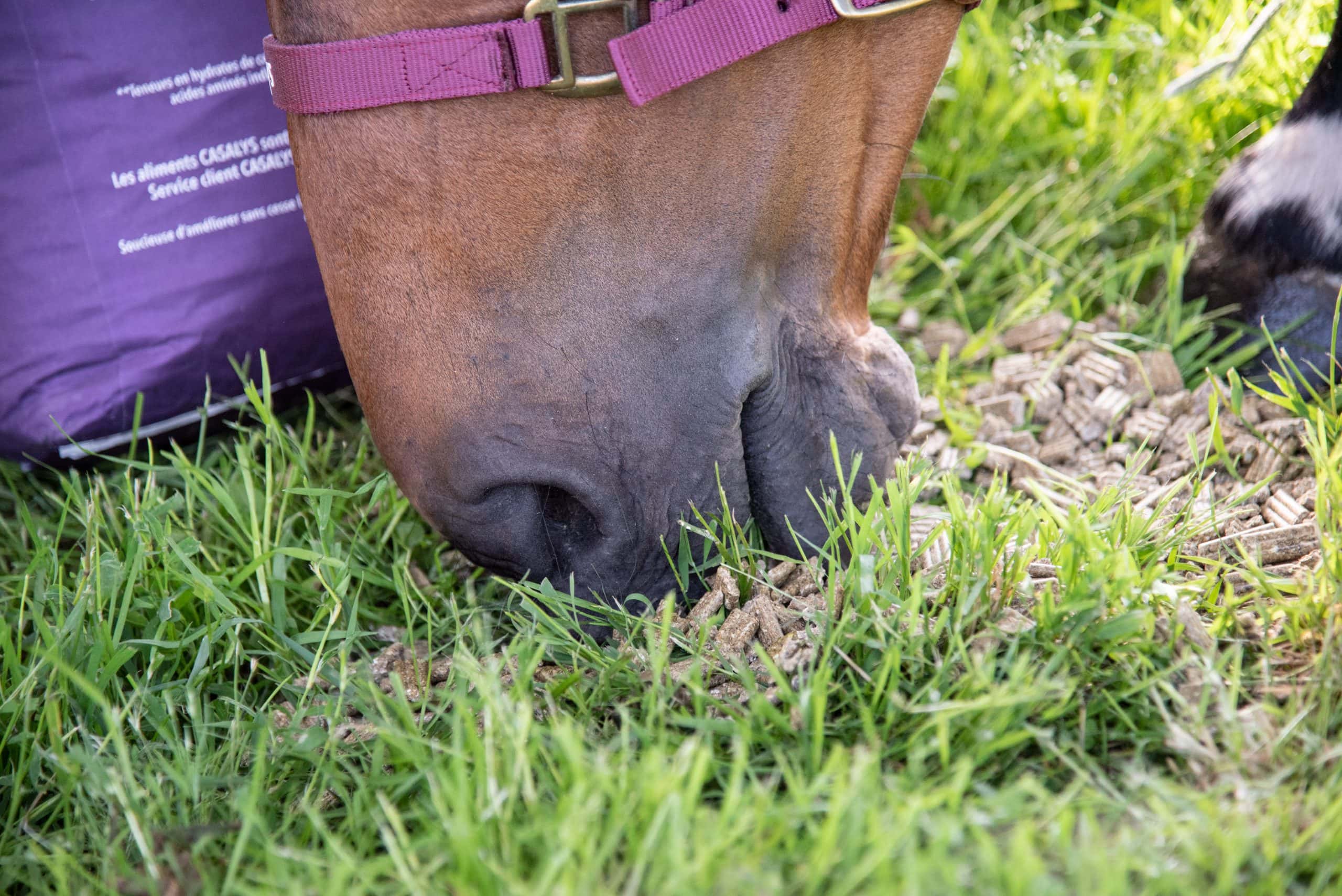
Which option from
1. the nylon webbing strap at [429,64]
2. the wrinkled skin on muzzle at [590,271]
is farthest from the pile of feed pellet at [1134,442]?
the nylon webbing strap at [429,64]

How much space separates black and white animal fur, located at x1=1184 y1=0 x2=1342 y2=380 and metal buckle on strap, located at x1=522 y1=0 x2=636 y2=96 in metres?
1.19

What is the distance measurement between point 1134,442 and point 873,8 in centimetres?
91

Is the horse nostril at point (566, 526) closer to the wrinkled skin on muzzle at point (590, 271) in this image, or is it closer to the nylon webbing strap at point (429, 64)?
the wrinkled skin on muzzle at point (590, 271)

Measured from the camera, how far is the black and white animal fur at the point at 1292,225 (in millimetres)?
1737

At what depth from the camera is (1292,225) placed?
1779 millimetres

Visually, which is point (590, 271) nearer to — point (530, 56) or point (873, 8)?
point (530, 56)

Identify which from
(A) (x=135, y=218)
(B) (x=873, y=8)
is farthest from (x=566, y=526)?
(A) (x=135, y=218)

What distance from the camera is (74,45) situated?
1654 millimetres

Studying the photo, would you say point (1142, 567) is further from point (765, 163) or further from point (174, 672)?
point (174, 672)

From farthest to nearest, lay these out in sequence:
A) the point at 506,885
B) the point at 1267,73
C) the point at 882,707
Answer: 1. the point at 1267,73
2. the point at 882,707
3. the point at 506,885

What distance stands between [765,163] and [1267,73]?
1559 millimetres

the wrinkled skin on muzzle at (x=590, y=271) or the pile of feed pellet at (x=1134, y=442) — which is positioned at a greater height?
the wrinkled skin on muzzle at (x=590, y=271)

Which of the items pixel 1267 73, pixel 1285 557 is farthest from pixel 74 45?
pixel 1267 73

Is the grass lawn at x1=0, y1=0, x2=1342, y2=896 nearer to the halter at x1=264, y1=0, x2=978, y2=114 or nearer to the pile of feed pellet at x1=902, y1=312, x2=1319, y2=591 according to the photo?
the pile of feed pellet at x1=902, y1=312, x2=1319, y2=591
